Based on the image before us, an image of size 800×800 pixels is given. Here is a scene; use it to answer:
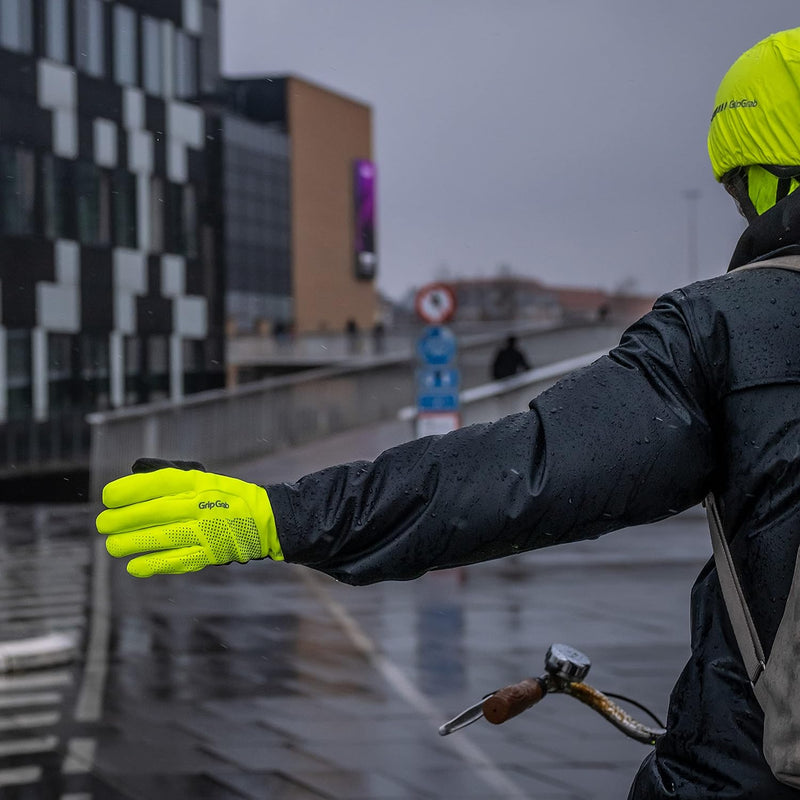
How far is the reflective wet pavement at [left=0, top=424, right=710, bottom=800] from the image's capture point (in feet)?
18.0

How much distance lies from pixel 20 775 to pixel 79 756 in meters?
0.33

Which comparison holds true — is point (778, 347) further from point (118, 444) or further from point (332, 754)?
point (118, 444)

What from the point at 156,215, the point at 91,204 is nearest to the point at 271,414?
the point at 91,204

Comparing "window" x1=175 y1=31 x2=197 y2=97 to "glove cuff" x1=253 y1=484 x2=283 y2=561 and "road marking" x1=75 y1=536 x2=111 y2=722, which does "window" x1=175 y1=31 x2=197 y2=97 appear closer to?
"road marking" x1=75 y1=536 x2=111 y2=722

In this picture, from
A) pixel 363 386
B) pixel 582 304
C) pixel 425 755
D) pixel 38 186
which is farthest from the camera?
pixel 582 304

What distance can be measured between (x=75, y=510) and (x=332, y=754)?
1450 centimetres

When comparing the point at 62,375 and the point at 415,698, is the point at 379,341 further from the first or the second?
the point at 415,698

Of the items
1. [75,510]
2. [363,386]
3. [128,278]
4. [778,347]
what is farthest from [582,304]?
[778,347]

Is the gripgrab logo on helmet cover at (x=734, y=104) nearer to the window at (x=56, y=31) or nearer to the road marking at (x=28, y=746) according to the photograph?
the road marking at (x=28, y=746)

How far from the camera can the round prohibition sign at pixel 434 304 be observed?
16062 mm

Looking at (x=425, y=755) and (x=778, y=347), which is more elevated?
(x=778, y=347)

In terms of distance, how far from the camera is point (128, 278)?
130ft

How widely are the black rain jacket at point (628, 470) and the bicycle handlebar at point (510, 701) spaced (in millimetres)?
468

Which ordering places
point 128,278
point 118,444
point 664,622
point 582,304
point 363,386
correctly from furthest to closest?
point 582,304, point 128,278, point 363,386, point 118,444, point 664,622
